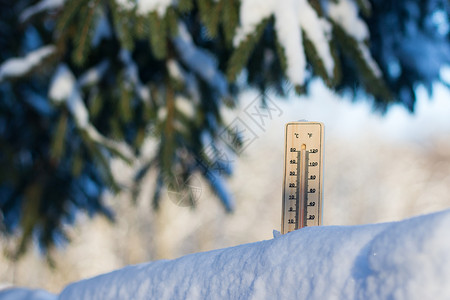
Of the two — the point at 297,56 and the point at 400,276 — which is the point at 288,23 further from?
the point at 400,276

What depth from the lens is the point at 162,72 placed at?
4.16 meters

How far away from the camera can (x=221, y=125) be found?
4473 mm

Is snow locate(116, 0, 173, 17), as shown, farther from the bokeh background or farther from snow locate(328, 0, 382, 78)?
the bokeh background

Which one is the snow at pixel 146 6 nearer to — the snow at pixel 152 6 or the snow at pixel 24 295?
the snow at pixel 152 6

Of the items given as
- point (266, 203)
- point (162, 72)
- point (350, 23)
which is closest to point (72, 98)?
point (162, 72)

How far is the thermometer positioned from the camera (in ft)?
6.28

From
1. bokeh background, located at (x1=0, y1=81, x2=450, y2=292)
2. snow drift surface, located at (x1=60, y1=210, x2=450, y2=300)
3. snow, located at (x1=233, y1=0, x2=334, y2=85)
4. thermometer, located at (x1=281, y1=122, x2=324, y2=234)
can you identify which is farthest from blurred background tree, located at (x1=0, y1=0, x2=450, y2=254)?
bokeh background, located at (x1=0, y1=81, x2=450, y2=292)

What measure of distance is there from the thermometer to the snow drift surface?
1.09 feet

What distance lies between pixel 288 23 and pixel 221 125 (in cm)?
164

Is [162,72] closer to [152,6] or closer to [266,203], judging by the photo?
[152,6]

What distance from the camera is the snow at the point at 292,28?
9.47 feet

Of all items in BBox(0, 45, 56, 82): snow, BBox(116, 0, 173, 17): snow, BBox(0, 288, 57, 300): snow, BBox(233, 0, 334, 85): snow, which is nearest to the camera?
BBox(233, 0, 334, 85): snow

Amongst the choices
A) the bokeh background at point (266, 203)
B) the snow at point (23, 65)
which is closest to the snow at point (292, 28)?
the snow at point (23, 65)

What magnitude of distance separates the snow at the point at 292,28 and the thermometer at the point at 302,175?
977mm
